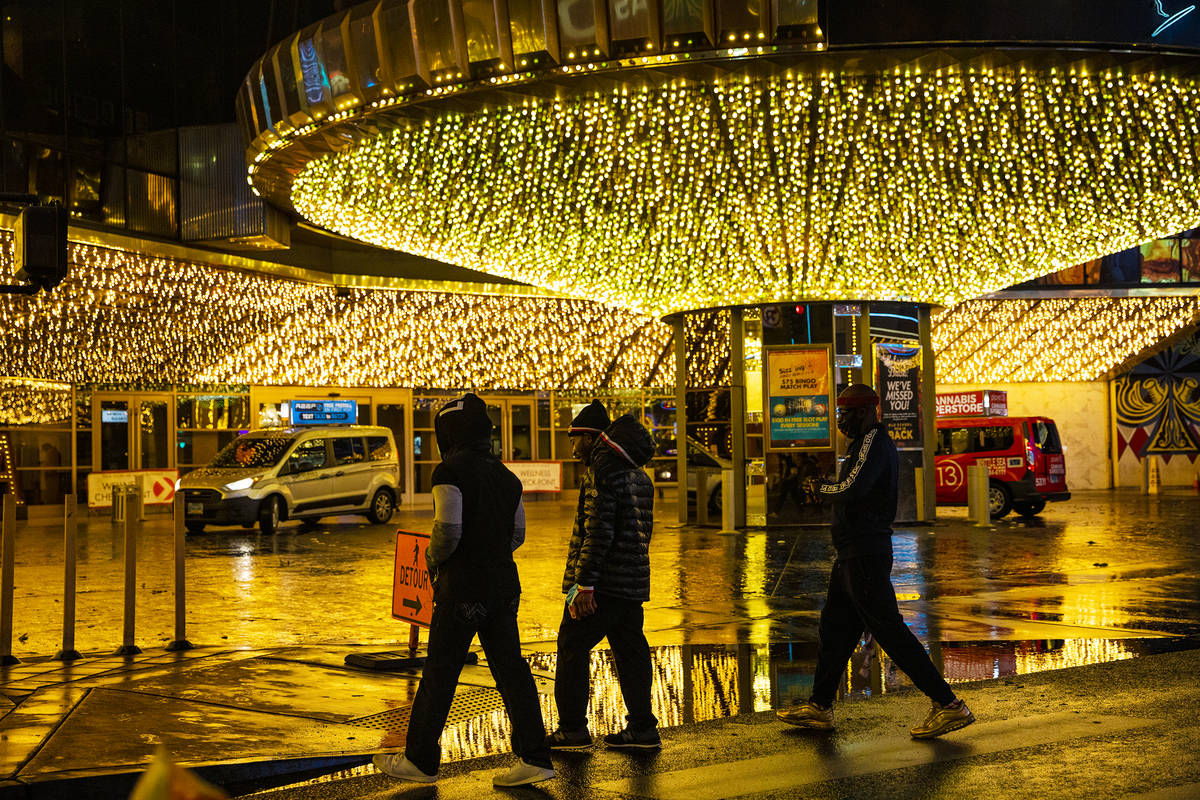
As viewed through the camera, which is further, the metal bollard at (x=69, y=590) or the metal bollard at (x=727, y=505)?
the metal bollard at (x=727, y=505)

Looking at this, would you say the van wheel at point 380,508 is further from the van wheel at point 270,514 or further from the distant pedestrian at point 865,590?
the distant pedestrian at point 865,590

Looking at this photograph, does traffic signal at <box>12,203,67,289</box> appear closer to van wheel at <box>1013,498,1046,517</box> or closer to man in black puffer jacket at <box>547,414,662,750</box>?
man in black puffer jacket at <box>547,414,662,750</box>

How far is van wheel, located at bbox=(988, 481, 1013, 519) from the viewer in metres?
23.3

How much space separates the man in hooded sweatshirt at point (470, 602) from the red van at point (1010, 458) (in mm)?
18461

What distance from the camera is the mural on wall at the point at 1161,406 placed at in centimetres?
3472

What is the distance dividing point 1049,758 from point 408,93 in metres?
9.19

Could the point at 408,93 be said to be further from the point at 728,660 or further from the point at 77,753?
the point at 77,753

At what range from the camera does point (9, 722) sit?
6.75 metres

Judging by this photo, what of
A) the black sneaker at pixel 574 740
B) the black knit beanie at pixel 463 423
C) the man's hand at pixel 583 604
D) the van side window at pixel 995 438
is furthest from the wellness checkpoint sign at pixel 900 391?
the black knit beanie at pixel 463 423

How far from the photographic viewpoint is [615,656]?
6.14 meters

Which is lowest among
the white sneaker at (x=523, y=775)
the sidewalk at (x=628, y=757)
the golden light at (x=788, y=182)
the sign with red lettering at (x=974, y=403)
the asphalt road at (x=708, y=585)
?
the asphalt road at (x=708, y=585)

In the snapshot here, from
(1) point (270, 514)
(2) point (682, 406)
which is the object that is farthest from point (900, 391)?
(1) point (270, 514)

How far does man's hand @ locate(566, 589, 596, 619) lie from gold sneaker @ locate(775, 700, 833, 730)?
1.25 m

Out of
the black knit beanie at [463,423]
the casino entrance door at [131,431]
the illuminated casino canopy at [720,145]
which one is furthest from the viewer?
the casino entrance door at [131,431]
